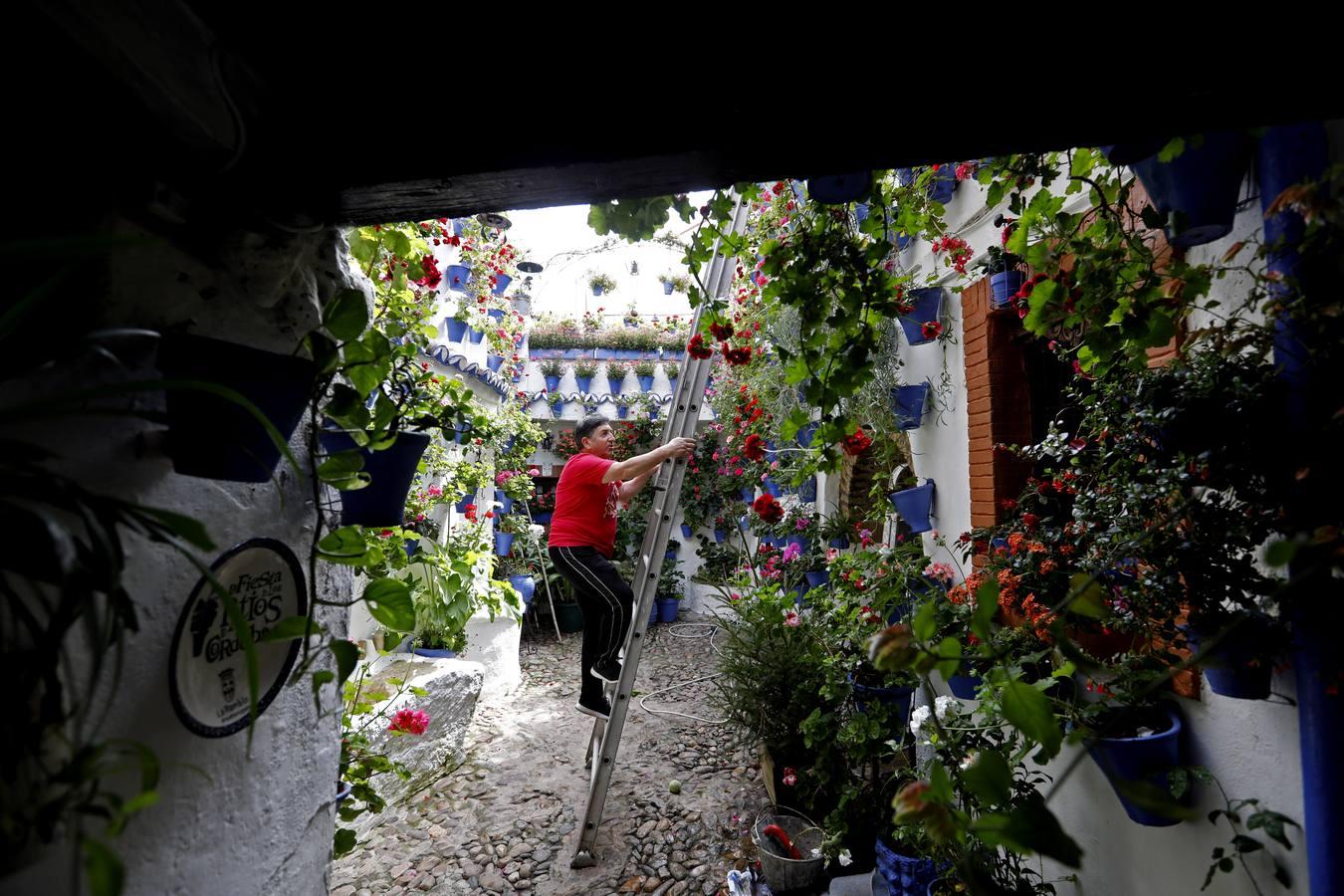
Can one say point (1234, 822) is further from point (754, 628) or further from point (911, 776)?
point (754, 628)

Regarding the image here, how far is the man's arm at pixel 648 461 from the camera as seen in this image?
9.27 ft

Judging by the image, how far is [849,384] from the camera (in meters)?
1.51

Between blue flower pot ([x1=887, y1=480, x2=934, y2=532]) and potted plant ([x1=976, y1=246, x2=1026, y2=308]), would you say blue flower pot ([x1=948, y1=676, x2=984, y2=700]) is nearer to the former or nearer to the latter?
blue flower pot ([x1=887, y1=480, x2=934, y2=532])

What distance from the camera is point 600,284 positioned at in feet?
29.3

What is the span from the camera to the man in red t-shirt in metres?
3.33

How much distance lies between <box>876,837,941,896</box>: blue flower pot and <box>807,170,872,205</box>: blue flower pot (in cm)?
226

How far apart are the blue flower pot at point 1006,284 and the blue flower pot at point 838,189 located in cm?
138

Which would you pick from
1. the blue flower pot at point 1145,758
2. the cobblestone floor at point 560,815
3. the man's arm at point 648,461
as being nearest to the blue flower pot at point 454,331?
the man's arm at point 648,461

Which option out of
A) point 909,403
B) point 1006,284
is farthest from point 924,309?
point 1006,284

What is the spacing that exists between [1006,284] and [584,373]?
6.44 m

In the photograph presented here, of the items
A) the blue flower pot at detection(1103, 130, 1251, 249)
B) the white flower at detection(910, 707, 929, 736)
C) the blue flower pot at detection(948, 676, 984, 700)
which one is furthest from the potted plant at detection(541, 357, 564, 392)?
the blue flower pot at detection(1103, 130, 1251, 249)

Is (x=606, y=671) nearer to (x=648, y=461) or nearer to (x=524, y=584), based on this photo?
(x=648, y=461)

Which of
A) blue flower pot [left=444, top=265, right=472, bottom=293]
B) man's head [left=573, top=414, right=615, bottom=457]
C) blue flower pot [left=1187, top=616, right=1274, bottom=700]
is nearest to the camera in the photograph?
blue flower pot [left=1187, top=616, right=1274, bottom=700]

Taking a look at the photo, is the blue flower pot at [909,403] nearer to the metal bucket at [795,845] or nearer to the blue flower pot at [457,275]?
the metal bucket at [795,845]
